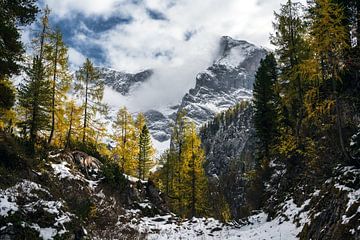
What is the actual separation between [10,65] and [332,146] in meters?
16.6

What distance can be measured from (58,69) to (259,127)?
61.1 feet

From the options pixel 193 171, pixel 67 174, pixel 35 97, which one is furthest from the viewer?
pixel 193 171

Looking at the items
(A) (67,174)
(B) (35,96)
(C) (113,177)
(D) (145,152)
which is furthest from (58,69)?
(D) (145,152)

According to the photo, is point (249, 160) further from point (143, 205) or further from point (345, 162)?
point (345, 162)

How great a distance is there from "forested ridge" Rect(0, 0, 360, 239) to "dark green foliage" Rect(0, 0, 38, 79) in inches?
2.1

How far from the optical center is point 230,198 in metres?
98.7

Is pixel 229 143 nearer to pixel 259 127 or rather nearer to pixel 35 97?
pixel 259 127

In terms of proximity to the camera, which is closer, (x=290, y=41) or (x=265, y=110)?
(x=290, y=41)

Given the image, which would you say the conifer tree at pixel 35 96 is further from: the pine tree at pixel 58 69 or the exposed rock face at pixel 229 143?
the exposed rock face at pixel 229 143

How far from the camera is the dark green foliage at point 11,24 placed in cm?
1620

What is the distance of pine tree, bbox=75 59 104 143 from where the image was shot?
112 feet

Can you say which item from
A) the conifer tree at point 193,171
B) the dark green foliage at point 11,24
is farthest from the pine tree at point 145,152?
the dark green foliage at point 11,24

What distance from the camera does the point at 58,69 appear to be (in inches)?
1121

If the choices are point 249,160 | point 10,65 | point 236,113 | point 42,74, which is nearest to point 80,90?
point 42,74
